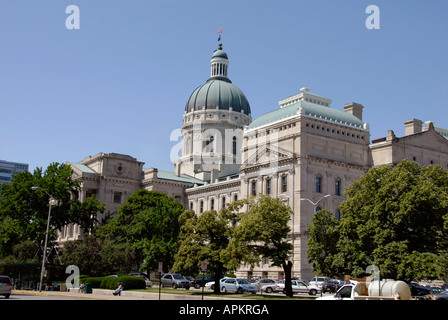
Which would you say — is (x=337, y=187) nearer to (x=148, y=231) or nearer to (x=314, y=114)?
(x=314, y=114)

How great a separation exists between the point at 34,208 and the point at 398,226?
172ft

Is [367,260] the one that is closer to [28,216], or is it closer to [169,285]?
[169,285]

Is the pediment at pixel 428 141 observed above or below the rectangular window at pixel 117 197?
above

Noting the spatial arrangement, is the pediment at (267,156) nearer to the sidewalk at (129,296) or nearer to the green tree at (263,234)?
the green tree at (263,234)

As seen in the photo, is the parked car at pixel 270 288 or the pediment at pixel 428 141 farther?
the pediment at pixel 428 141

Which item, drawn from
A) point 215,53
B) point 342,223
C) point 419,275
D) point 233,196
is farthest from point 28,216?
point 215,53

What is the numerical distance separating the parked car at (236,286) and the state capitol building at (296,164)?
721 centimetres

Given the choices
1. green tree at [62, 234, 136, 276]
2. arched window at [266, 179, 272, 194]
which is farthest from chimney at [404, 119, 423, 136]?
green tree at [62, 234, 136, 276]

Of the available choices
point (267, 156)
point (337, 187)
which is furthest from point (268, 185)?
point (337, 187)

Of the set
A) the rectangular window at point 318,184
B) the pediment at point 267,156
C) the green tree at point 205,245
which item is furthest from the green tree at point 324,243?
the pediment at point 267,156

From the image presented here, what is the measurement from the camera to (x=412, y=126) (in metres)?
88.4

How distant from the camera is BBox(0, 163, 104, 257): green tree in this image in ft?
247

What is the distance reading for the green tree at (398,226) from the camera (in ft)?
132

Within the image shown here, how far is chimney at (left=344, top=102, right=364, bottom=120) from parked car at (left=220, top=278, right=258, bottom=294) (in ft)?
143
